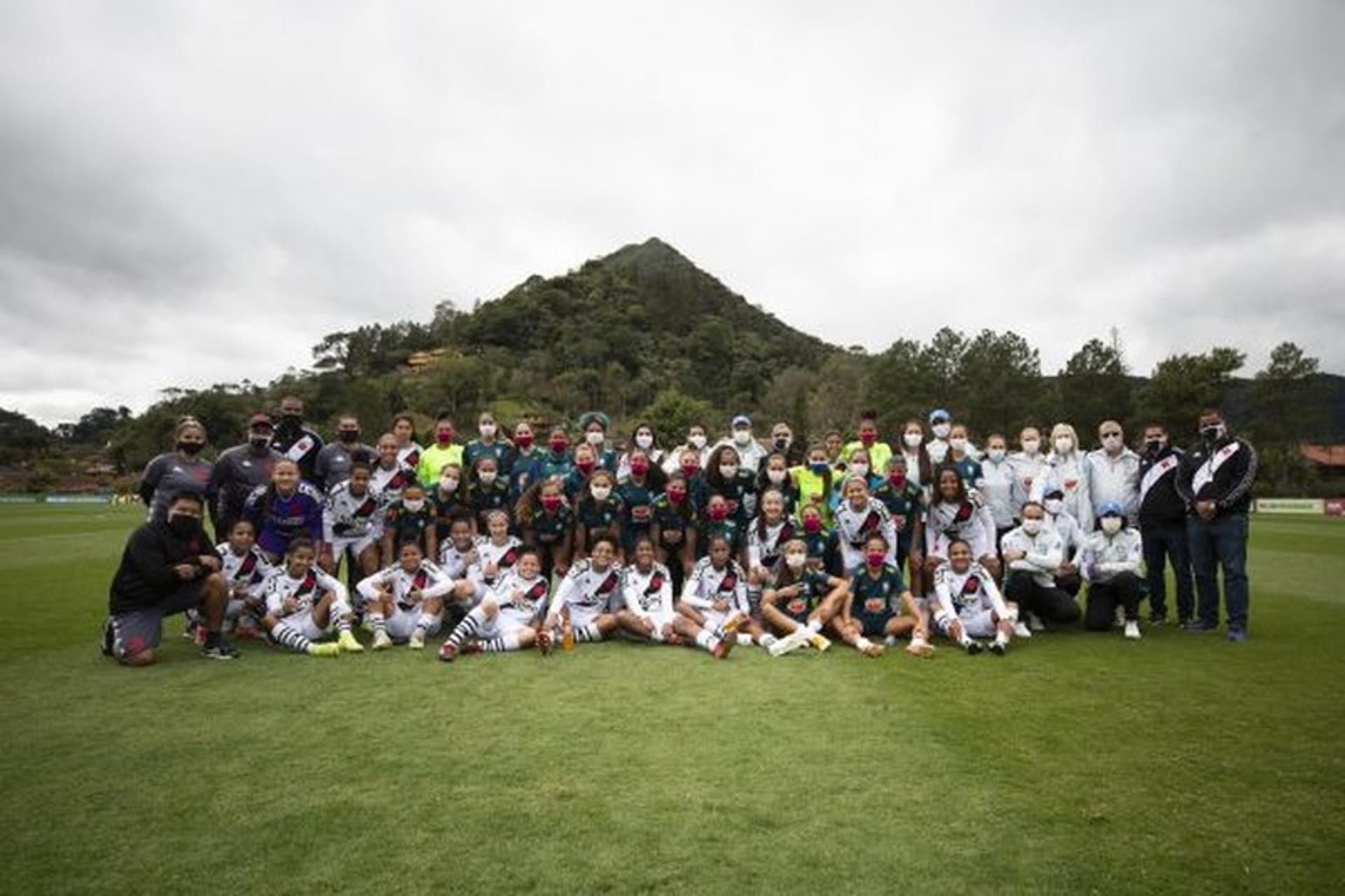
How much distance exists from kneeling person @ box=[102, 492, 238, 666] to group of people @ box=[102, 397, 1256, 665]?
0.07 ft

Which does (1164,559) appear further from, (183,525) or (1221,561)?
(183,525)

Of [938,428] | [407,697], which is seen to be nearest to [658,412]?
[938,428]

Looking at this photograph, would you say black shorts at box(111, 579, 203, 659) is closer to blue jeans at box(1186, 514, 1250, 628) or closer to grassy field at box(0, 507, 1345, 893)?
grassy field at box(0, 507, 1345, 893)

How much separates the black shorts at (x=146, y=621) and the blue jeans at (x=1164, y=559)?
1056cm

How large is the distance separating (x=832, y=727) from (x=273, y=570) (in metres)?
6.08

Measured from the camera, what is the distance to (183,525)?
708 cm

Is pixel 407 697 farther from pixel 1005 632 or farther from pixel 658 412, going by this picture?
pixel 658 412

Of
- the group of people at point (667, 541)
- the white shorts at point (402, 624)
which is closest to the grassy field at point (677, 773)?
the group of people at point (667, 541)

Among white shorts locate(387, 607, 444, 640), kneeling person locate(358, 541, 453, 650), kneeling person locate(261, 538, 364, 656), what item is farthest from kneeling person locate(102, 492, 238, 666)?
white shorts locate(387, 607, 444, 640)

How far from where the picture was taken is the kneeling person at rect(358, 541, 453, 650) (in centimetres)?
762

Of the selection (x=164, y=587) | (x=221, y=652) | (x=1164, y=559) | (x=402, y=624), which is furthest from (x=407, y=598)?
(x=1164, y=559)

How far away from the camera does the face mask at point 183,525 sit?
23.2 ft

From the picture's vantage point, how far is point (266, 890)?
116 inches

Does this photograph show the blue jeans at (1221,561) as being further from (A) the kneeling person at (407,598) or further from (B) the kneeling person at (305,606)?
(B) the kneeling person at (305,606)
